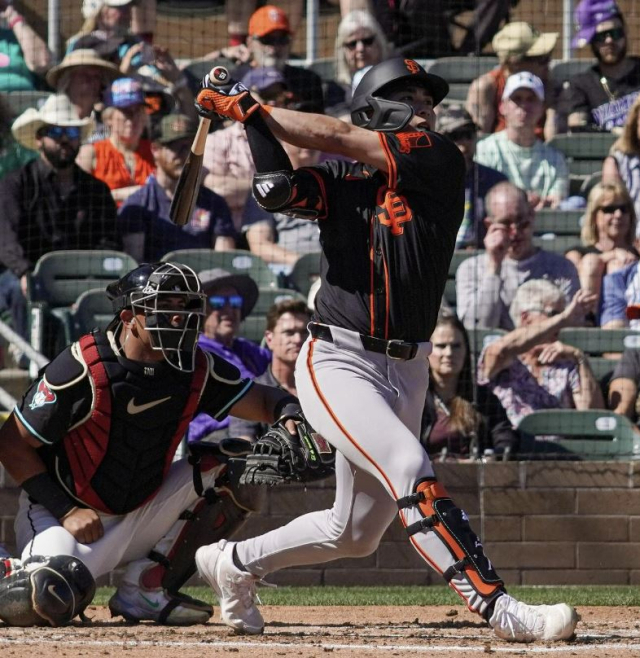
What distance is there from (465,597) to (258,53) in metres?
6.01

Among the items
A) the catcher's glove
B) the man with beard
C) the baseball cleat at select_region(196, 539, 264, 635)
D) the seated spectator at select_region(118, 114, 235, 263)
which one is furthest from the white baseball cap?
the baseball cleat at select_region(196, 539, 264, 635)

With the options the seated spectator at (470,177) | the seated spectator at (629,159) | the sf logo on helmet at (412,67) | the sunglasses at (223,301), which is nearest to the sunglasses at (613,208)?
the seated spectator at (629,159)

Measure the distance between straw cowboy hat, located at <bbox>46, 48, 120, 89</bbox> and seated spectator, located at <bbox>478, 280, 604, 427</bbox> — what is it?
10.8ft

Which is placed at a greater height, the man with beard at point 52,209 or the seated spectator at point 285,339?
the man with beard at point 52,209

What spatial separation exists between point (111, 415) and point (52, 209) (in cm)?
360

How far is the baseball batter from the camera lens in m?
3.58

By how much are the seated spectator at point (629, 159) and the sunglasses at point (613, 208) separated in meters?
0.29

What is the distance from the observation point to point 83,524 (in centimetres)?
439

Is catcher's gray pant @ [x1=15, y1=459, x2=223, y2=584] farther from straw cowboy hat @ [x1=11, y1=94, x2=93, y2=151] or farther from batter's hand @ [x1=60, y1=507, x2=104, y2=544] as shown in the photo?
straw cowboy hat @ [x1=11, y1=94, x2=93, y2=151]

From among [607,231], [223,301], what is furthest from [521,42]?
[223,301]

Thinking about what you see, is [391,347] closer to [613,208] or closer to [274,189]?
[274,189]

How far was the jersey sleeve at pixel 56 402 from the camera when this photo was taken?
14.1 feet

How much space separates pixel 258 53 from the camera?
8.88 m

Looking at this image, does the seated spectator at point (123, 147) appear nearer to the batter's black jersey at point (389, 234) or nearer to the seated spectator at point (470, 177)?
the seated spectator at point (470, 177)
